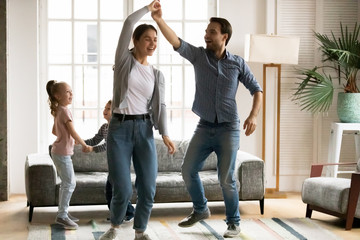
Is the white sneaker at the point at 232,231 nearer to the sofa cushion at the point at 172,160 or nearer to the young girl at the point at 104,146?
the young girl at the point at 104,146

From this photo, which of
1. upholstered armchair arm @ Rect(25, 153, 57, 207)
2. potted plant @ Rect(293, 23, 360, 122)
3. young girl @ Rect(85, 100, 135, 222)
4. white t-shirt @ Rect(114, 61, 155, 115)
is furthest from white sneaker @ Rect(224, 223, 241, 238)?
potted plant @ Rect(293, 23, 360, 122)

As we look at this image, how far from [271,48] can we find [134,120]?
8.81 ft

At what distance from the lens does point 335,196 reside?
547cm

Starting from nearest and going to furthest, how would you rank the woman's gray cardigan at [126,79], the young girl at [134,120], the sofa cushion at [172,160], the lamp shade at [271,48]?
the woman's gray cardigan at [126,79] < the young girl at [134,120] < the sofa cushion at [172,160] < the lamp shade at [271,48]

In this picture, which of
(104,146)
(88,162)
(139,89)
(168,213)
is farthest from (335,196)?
(88,162)

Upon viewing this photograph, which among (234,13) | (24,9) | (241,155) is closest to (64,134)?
(241,155)

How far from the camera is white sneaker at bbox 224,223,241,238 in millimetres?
5004

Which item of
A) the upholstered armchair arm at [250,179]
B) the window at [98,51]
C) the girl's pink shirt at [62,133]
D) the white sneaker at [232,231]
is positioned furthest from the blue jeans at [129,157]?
the window at [98,51]

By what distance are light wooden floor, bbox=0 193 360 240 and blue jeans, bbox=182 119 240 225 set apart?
87 centimetres

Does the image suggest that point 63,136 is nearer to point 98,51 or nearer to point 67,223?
point 67,223

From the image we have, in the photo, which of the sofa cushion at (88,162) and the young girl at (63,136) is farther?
the sofa cushion at (88,162)

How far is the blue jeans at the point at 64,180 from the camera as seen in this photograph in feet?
17.4

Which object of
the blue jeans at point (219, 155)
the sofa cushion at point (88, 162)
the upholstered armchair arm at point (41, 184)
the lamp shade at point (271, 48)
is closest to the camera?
the blue jeans at point (219, 155)

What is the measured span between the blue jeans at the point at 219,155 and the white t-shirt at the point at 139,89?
56cm
